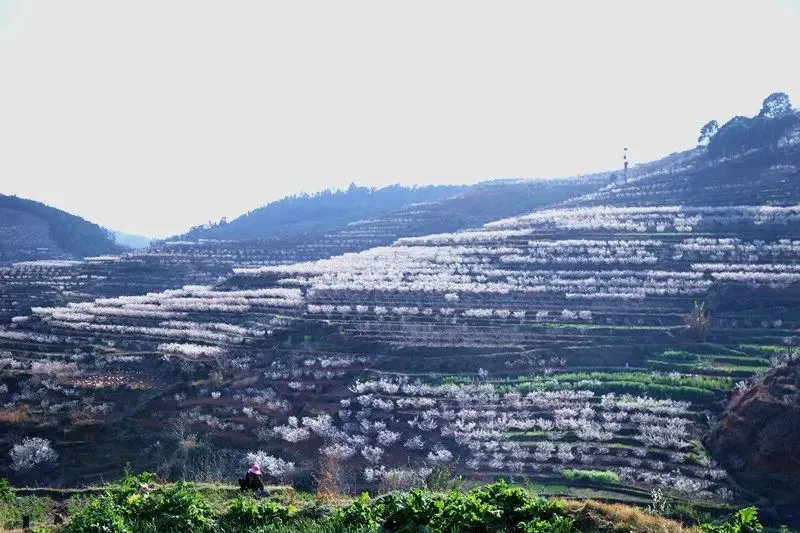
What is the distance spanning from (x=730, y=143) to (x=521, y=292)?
42.5 meters

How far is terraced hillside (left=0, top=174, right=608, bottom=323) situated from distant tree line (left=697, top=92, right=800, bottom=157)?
900 inches

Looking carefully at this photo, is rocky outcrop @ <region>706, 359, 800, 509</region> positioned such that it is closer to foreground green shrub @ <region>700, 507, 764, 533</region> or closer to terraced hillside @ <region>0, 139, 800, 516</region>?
terraced hillside @ <region>0, 139, 800, 516</region>

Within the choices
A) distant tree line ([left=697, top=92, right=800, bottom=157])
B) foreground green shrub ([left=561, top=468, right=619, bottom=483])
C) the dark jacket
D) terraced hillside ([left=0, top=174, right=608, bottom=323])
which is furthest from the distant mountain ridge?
the dark jacket

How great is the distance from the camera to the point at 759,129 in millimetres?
72188

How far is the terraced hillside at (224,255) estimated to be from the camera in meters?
59.8

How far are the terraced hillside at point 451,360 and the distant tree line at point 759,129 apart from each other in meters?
19.6

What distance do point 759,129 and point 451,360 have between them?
179ft

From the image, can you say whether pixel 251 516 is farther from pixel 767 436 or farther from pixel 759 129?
pixel 759 129

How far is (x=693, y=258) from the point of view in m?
47.4

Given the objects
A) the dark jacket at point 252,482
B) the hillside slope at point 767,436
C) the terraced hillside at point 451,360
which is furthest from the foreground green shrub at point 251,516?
the hillside slope at point 767,436

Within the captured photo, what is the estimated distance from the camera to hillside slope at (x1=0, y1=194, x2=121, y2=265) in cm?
9181

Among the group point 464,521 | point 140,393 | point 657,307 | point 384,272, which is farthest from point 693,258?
point 464,521

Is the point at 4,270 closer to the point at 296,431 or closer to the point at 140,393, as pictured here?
the point at 140,393

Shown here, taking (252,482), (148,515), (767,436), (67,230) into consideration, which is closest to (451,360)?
(767,436)
